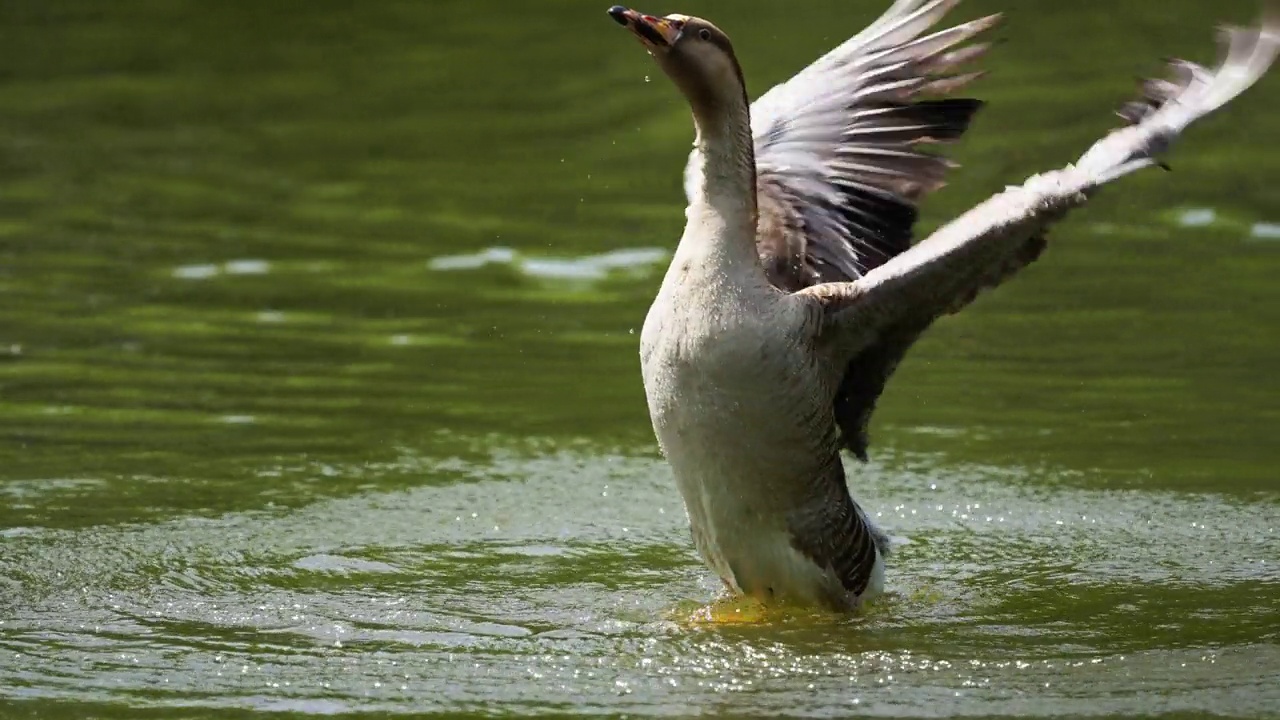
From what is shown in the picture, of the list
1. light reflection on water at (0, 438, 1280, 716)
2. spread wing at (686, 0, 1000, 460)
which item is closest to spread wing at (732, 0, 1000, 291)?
spread wing at (686, 0, 1000, 460)

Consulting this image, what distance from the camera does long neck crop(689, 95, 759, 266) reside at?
7070 mm

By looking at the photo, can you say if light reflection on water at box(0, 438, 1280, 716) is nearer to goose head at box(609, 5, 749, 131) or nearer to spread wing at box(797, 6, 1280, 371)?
spread wing at box(797, 6, 1280, 371)

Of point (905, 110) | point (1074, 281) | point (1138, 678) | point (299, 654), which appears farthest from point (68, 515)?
point (1074, 281)

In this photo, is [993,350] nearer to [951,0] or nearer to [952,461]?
[952,461]

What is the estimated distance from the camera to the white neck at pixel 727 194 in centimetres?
705

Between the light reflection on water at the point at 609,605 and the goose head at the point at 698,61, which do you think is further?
the goose head at the point at 698,61

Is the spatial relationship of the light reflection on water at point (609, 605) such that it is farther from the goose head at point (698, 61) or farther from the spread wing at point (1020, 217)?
the goose head at point (698, 61)

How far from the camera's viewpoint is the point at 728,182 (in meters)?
7.13

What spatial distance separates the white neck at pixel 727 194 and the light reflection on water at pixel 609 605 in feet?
4.27

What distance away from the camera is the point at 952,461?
9367 mm

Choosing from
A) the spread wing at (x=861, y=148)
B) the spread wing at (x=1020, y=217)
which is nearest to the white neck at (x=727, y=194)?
the spread wing at (x=1020, y=217)

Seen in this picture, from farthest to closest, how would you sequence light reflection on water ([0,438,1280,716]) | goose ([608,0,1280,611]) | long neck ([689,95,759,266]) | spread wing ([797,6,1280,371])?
long neck ([689,95,759,266]), goose ([608,0,1280,611]), spread wing ([797,6,1280,371]), light reflection on water ([0,438,1280,716])

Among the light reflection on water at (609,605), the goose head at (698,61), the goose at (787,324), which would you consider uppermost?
the goose head at (698,61)

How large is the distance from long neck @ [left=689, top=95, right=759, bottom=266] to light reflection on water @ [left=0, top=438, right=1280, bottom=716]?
133 centimetres
